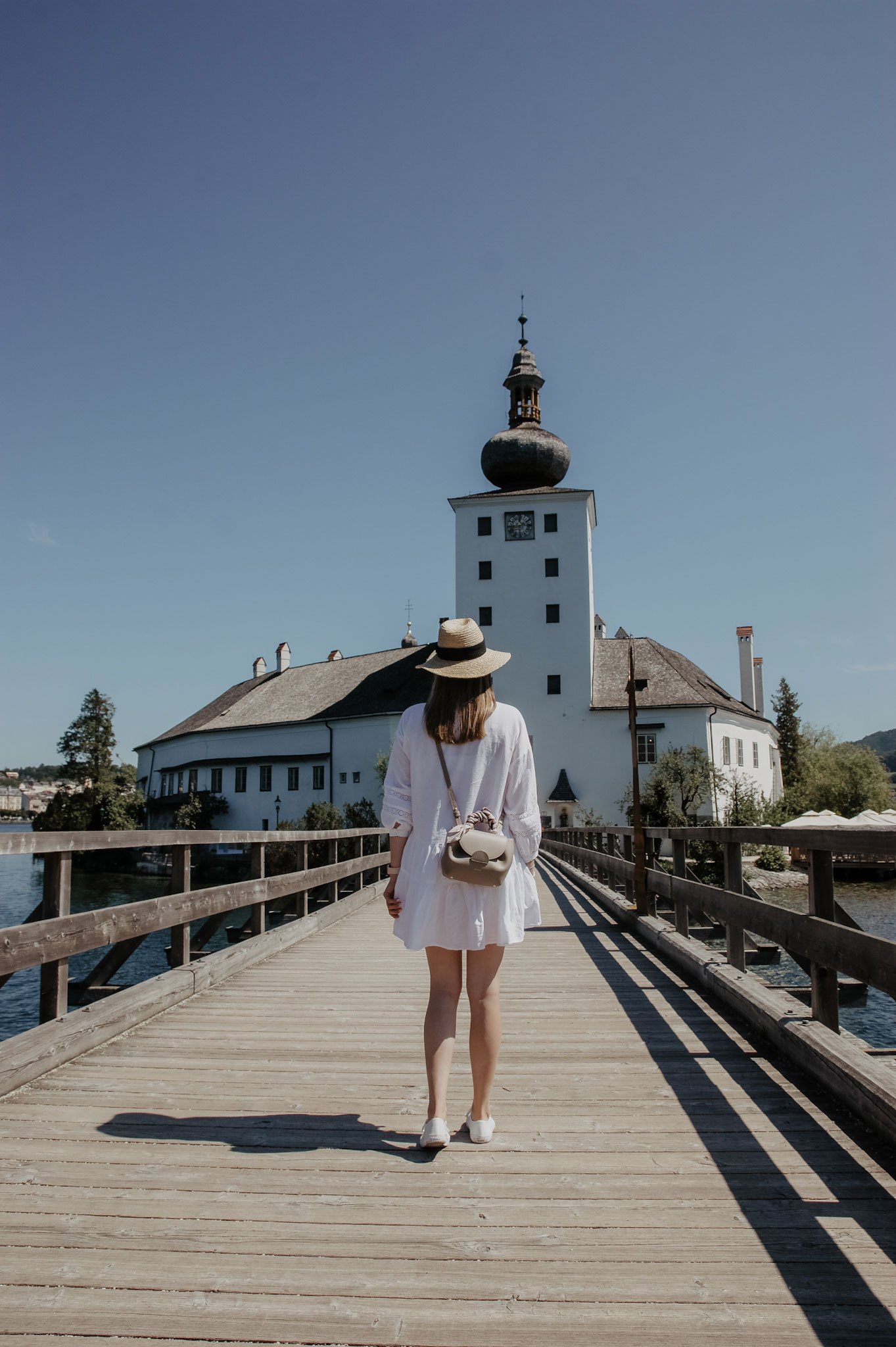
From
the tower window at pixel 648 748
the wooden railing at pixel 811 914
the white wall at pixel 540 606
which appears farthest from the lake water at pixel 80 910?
the tower window at pixel 648 748

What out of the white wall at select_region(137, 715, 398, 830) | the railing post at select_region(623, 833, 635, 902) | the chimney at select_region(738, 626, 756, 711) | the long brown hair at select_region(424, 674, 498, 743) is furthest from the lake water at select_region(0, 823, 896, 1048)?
the chimney at select_region(738, 626, 756, 711)

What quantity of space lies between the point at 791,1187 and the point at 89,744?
8964 cm

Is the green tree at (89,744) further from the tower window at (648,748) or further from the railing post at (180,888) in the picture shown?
the railing post at (180,888)

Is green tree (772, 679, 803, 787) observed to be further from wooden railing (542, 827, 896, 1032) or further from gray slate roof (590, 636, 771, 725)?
wooden railing (542, 827, 896, 1032)

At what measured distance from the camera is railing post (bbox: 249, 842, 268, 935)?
767 centimetres

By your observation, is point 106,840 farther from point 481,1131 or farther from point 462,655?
point 481,1131

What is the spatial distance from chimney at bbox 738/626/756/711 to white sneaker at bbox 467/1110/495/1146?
59.7 metres

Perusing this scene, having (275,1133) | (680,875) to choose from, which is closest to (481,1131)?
(275,1133)

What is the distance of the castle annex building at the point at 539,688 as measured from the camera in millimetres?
45562

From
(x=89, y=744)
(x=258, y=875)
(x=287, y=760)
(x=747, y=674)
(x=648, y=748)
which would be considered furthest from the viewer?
(x=89, y=744)

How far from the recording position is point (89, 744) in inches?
3393

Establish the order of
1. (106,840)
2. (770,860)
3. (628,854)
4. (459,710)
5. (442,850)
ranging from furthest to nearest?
(770,860), (628,854), (106,840), (459,710), (442,850)

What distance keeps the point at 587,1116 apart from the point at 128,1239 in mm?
1736

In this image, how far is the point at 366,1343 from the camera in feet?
6.86
